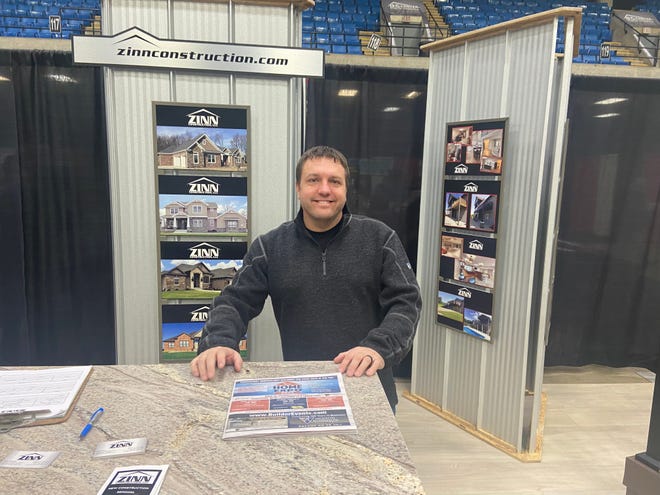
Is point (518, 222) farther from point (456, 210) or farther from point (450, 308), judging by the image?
point (450, 308)

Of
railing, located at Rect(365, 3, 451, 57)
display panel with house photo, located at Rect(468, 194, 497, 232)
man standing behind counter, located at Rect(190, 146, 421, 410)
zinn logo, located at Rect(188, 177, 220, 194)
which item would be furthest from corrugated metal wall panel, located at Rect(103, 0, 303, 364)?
railing, located at Rect(365, 3, 451, 57)


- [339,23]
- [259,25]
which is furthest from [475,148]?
[339,23]

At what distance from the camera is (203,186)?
2.39 meters

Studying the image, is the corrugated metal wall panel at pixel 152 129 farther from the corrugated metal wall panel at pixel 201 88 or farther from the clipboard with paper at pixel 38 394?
the clipboard with paper at pixel 38 394

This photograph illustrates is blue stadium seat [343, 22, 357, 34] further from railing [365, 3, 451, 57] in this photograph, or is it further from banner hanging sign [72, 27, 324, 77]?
banner hanging sign [72, 27, 324, 77]

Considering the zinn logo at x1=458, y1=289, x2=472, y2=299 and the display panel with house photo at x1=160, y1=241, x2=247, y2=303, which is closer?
the display panel with house photo at x1=160, y1=241, x2=247, y2=303

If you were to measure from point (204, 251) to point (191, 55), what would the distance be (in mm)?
972

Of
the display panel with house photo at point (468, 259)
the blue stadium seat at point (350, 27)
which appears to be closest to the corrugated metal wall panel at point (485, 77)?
the display panel with house photo at point (468, 259)

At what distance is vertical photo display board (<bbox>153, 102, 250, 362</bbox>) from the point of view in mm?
2336

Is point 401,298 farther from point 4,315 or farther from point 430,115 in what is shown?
point 4,315

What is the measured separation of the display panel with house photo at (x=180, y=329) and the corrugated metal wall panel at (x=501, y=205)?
158 cm

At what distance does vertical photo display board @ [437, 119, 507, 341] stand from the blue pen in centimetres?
230

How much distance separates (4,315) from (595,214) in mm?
4637

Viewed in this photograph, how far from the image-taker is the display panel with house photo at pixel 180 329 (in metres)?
2.44
